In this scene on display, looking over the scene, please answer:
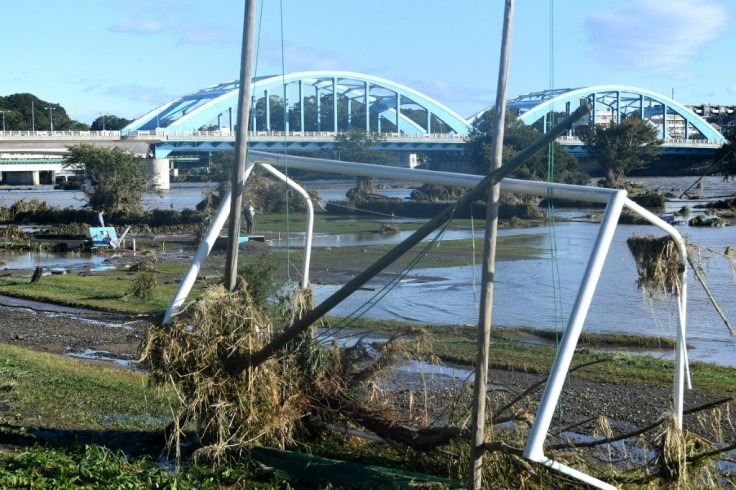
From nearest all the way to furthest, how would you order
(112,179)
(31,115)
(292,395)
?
(292,395) → (112,179) → (31,115)

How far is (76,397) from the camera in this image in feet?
38.2

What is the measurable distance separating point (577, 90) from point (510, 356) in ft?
328

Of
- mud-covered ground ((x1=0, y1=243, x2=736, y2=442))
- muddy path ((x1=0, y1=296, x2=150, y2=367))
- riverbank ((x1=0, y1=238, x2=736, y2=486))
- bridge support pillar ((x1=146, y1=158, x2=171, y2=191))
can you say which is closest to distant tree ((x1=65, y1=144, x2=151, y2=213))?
riverbank ((x1=0, y1=238, x2=736, y2=486))

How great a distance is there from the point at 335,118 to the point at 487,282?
96.9 m

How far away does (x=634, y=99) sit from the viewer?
436 feet

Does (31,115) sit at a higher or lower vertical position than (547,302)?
higher

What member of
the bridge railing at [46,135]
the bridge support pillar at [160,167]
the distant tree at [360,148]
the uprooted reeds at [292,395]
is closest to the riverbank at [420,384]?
the uprooted reeds at [292,395]

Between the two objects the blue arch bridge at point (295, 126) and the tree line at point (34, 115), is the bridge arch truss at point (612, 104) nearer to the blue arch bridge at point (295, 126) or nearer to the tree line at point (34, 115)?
the blue arch bridge at point (295, 126)

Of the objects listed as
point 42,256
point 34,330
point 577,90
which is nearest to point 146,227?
point 42,256

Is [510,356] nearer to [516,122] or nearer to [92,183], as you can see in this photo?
[92,183]

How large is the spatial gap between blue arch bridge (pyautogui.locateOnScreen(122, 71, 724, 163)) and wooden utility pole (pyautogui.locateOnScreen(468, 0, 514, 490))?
210 feet

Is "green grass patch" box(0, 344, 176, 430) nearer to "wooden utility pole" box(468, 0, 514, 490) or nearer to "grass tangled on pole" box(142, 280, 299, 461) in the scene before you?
"grass tangled on pole" box(142, 280, 299, 461)

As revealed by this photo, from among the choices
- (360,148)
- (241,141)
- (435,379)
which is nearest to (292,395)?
(241,141)

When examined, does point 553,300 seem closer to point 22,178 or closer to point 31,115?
point 22,178
